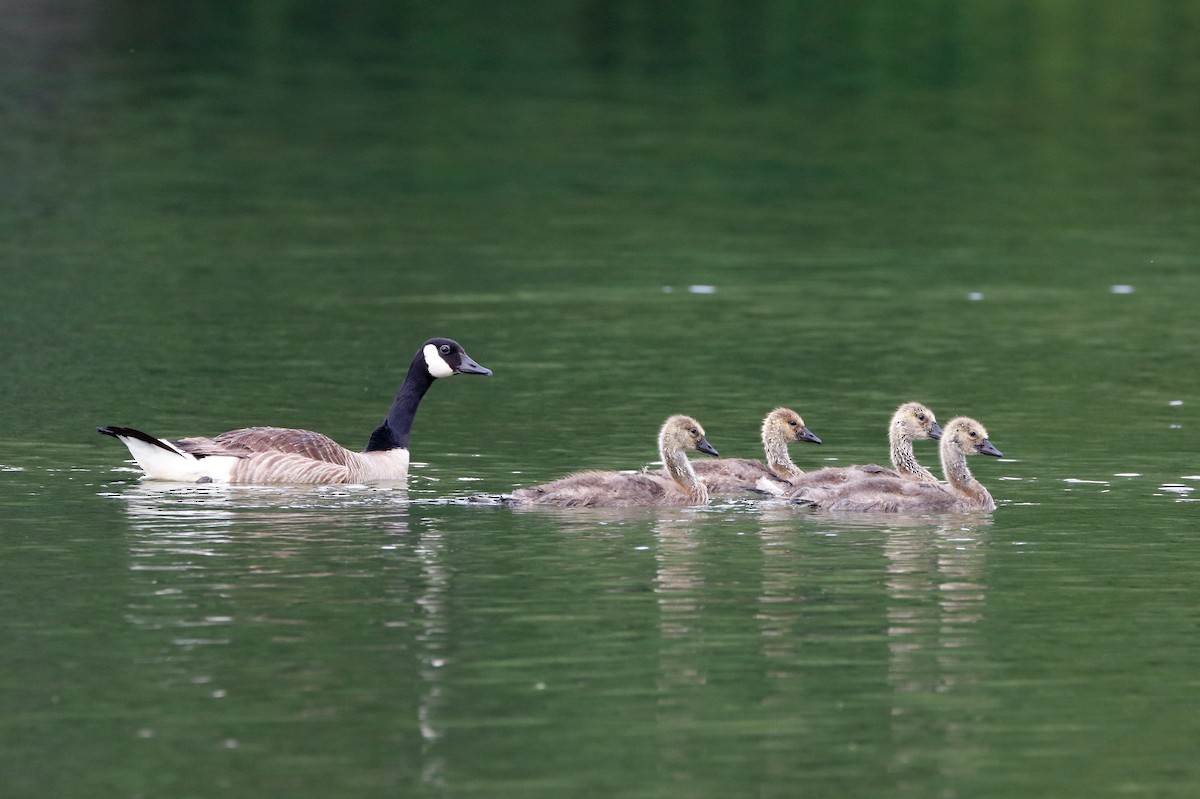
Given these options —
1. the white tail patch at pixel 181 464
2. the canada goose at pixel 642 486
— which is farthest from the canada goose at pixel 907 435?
the white tail patch at pixel 181 464

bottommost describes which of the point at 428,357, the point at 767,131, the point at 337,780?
the point at 337,780

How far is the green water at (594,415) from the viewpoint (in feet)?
39.7

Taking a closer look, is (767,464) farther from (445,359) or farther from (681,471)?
(445,359)

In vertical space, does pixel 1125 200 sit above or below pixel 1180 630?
above

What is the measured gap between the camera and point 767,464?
66.5 ft

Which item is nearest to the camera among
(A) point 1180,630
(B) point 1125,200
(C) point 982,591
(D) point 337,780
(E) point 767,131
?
(D) point 337,780

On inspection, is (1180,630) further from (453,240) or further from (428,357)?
(453,240)

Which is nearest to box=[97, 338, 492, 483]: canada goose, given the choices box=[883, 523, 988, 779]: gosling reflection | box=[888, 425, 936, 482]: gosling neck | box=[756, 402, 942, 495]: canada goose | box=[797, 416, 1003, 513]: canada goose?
box=[756, 402, 942, 495]: canada goose

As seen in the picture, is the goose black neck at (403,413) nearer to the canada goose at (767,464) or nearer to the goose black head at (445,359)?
the goose black head at (445,359)

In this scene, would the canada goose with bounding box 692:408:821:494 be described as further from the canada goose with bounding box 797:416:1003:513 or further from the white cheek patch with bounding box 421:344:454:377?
the white cheek patch with bounding box 421:344:454:377

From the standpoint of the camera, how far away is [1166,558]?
53.3 ft

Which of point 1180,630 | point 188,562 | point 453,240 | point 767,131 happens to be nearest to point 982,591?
point 1180,630

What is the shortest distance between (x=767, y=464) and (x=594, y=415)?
2.93 meters

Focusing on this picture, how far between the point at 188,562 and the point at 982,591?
5.13m
